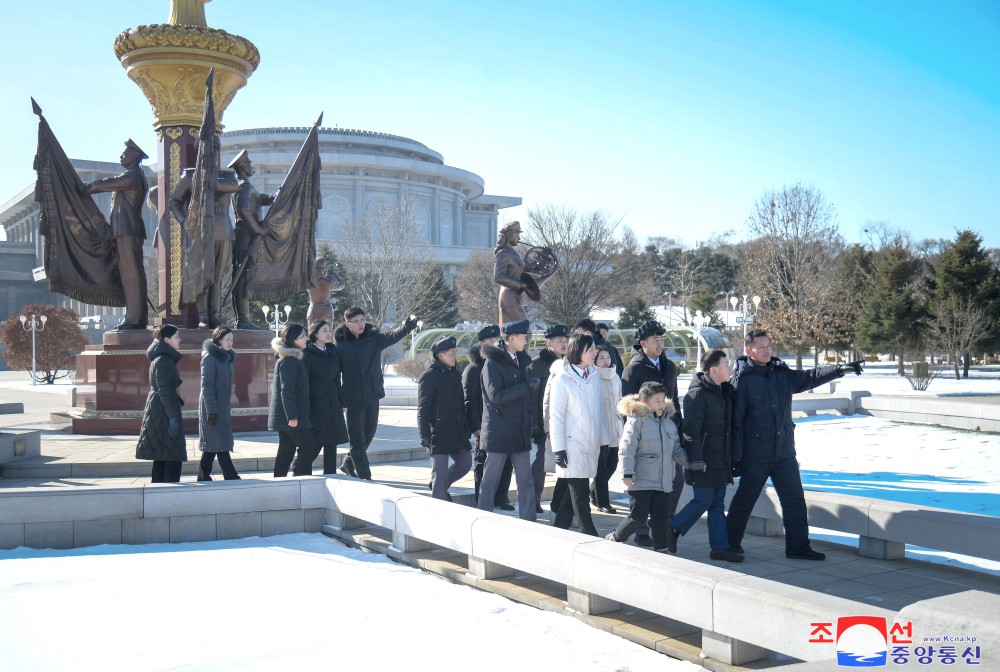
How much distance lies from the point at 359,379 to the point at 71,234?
22.9ft

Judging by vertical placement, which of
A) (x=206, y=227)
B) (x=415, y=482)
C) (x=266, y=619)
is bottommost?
(x=266, y=619)

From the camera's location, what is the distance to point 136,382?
40.8 ft

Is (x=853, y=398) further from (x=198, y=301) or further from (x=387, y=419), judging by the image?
(x=198, y=301)

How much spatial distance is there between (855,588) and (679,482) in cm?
158

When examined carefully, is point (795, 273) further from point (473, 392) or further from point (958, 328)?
point (473, 392)

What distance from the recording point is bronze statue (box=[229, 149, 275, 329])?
13.2m

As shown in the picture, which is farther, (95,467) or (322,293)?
(322,293)

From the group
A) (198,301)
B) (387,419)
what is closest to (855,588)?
(198,301)

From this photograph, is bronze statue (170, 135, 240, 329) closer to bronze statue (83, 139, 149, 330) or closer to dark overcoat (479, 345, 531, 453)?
bronze statue (83, 139, 149, 330)

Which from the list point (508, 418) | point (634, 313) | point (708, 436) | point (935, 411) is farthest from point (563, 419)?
point (634, 313)

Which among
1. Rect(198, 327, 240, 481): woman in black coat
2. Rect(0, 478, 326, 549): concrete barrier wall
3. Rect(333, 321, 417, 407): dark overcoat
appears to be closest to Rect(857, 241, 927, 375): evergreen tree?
Rect(333, 321, 417, 407): dark overcoat

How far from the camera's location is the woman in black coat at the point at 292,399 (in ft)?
26.6

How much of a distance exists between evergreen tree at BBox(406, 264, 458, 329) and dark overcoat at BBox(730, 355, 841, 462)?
122ft

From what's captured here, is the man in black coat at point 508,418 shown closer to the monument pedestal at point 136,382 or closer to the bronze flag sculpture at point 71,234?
the monument pedestal at point 136,382
